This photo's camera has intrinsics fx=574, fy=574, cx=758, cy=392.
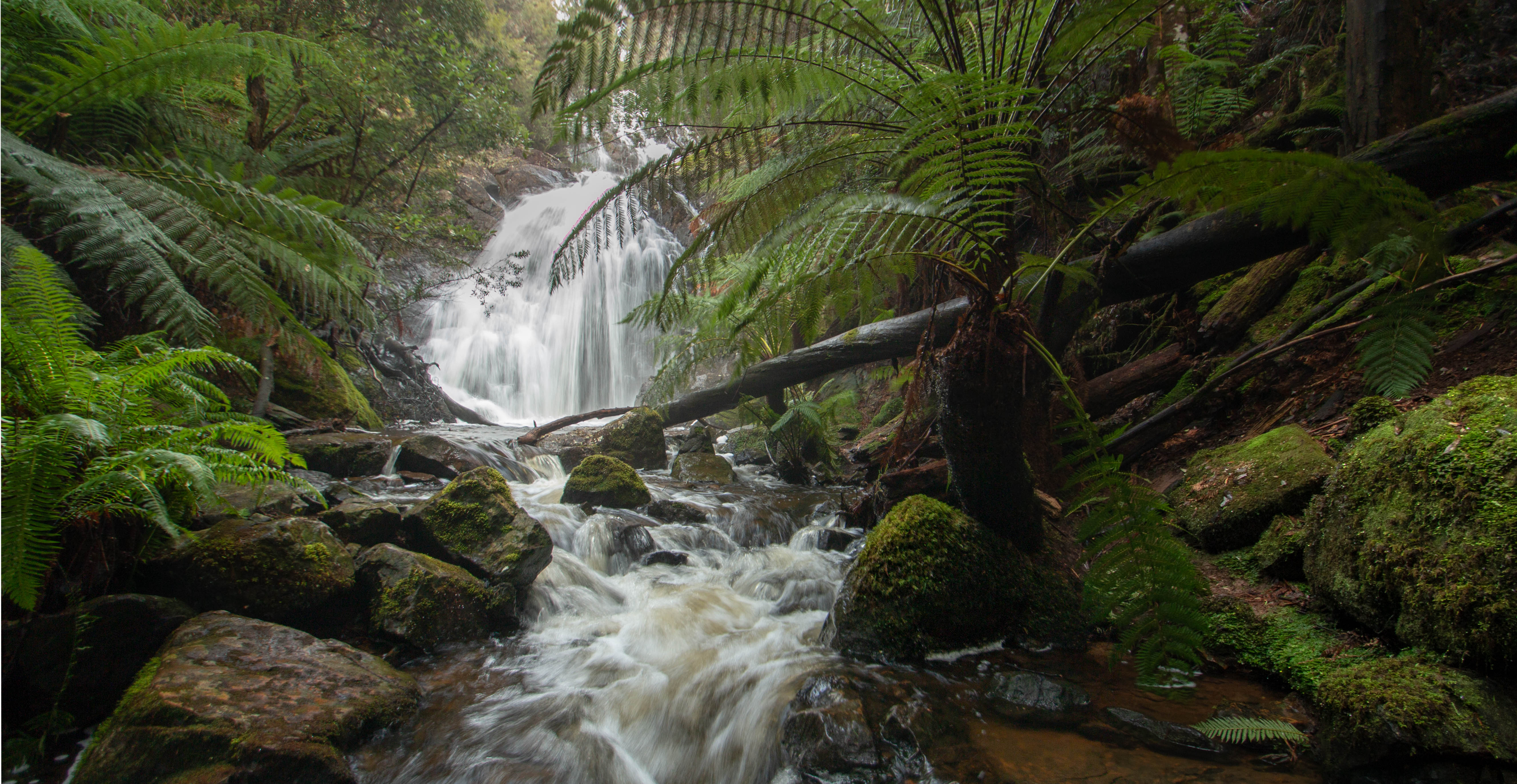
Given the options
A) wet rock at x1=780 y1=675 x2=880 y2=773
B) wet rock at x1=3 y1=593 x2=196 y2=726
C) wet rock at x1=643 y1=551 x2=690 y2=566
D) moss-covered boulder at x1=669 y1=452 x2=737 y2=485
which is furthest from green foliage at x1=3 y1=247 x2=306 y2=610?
moss-covered boulder at x1=669 y1=452 x2=737 y2=485

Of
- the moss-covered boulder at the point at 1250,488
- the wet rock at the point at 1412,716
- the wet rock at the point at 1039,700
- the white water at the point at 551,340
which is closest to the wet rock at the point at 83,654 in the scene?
the wet rock at the point at 1039,700

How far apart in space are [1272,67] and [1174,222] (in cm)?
244

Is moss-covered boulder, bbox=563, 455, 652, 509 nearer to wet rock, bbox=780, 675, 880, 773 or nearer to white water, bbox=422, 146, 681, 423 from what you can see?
wet rock, bbox=780, 675, 880, 773

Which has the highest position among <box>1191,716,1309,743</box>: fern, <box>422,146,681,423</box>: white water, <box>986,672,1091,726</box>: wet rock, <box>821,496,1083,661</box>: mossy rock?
<box>422,146,681,423</box>: white water

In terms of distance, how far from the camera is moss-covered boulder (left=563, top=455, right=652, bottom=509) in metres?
4.85

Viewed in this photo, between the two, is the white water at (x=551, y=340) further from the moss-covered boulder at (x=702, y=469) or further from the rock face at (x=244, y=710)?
the rock face at (x=244, y=710)

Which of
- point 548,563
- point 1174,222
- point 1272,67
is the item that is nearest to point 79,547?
point 548,563

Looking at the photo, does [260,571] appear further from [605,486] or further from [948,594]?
[948,594]

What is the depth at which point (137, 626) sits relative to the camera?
199 centimetres

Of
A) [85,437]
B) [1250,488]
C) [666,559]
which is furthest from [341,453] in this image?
[1250,488]

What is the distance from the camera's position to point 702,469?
6.44 m

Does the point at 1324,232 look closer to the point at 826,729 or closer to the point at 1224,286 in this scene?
the point at 826,729

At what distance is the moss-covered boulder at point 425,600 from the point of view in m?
2.61

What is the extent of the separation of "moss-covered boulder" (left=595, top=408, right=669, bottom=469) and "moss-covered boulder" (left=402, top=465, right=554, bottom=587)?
10.5 ft
